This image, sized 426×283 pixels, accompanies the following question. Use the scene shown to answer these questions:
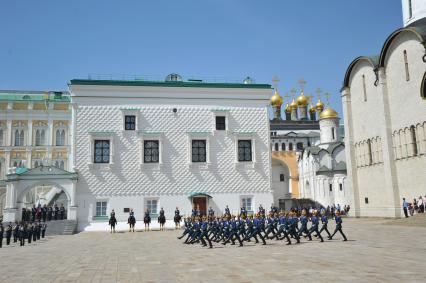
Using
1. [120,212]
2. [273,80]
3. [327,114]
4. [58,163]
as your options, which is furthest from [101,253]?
[273,80]

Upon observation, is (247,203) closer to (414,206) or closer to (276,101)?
(414,206)

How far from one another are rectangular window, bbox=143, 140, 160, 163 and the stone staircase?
21.5ft

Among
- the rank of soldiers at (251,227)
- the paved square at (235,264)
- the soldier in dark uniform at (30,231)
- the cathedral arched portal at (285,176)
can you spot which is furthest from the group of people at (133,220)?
the cathedral arched portal at (285,176)

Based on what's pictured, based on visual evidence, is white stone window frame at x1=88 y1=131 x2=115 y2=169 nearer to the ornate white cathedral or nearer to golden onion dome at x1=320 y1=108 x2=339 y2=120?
the ornate white cathedral

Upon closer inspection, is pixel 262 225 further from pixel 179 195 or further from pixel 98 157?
pixel 98 157

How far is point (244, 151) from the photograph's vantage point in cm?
3045

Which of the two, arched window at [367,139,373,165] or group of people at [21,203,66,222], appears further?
arched window at [367,139,373,165]

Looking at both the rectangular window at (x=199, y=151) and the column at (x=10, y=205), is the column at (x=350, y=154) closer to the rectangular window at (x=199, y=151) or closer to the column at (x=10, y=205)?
the rectangular window at (x=199, y=151)

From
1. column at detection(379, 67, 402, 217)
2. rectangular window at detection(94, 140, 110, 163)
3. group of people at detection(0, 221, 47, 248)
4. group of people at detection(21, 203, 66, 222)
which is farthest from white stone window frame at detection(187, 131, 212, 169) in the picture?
column at detection(379, 67, 402, 217)

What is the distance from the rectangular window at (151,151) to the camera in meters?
29.1

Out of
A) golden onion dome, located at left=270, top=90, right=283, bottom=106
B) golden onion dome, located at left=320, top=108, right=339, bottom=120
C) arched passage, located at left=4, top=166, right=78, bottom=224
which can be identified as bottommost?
arched passage, located at left=4, top=166, right=78, bottom=224

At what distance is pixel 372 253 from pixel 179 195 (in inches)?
721

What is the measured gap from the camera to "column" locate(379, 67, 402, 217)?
2762 cm

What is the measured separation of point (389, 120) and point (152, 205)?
714 inches
